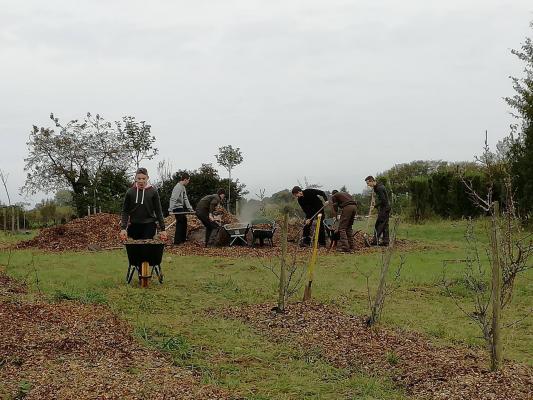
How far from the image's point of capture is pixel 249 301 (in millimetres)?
7777

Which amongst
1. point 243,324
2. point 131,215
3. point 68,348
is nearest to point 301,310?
point 243,324

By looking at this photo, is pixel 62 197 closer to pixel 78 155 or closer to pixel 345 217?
pixel 78 155

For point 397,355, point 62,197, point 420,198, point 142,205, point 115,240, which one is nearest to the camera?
point 397,355

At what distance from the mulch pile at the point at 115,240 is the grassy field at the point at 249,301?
46.1 inches

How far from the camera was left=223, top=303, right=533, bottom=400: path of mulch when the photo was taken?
4.27m

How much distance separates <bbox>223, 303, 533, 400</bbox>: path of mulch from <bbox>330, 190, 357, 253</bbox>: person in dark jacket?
6.53m

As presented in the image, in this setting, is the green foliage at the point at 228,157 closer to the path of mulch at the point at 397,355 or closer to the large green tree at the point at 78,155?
the large green tree at the point at 78,155

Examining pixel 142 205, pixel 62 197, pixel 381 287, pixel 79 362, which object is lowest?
pixel 79 362

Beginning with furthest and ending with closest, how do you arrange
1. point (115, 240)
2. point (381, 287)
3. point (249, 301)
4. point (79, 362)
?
1. point (115, 240)
2. point (249, 301)
3. point (381, 287)
4. point (79, 362)

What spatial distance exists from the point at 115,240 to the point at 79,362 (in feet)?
39.2

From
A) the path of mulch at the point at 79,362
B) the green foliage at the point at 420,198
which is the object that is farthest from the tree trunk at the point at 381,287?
the green foliage at the point at 420,198

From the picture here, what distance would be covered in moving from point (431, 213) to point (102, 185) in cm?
1426

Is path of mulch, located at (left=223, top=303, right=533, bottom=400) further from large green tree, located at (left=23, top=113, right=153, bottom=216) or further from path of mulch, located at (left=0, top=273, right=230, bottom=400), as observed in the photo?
large green tree, located at (left=23, top=113, right=153, bottom=216)

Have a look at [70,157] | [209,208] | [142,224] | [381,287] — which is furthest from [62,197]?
[381,287]
